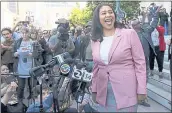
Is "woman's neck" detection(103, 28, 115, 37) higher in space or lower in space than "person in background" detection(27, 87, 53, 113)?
higher

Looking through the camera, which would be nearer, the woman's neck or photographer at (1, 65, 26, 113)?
the woman's neck

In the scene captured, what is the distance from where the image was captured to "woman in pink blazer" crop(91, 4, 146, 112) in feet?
9.18

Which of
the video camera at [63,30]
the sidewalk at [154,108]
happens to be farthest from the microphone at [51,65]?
the sidewalk at [154,108]

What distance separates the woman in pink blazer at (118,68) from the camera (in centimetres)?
280

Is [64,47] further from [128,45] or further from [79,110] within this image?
[128,45]

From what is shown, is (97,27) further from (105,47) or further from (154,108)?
(154,108)

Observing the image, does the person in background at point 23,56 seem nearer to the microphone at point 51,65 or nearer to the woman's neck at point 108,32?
the microphone at point 51,65

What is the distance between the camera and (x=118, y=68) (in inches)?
111

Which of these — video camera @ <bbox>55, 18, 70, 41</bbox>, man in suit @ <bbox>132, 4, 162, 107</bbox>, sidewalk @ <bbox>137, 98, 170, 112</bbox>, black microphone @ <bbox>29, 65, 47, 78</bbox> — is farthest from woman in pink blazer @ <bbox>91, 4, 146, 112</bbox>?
man in suit @ <bbox>132, 4, 162, 107</bbox>

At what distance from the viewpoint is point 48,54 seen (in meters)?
7.07

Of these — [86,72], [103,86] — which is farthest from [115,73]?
[86,72]

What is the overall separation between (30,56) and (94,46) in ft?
12.2

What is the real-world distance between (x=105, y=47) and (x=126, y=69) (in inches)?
11.1

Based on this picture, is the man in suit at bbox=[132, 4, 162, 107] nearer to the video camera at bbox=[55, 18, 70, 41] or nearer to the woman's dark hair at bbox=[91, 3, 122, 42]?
the video camera at bbox=[55, 18, 70, 41]
